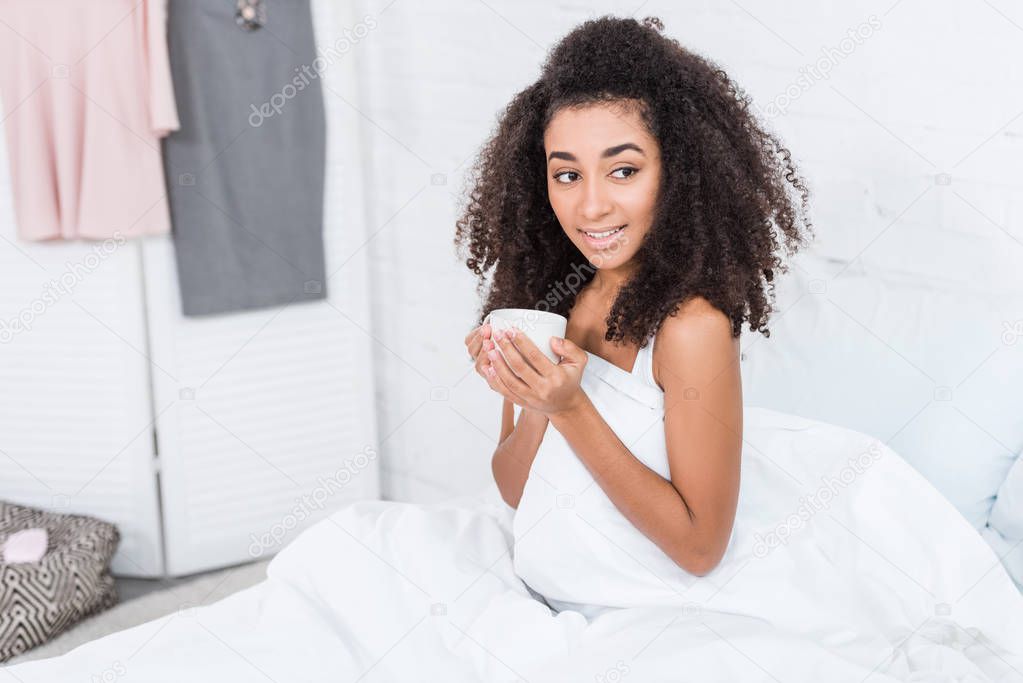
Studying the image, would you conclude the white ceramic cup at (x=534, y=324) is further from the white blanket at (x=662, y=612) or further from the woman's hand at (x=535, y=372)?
the white blanket at (x=662, y=612)

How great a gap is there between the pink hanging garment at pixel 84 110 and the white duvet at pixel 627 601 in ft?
3.98

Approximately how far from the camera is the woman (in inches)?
45.6

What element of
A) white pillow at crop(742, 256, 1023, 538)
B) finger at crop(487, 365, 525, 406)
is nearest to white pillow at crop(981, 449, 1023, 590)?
white pillow at crop(742, 256, 1023, 538)

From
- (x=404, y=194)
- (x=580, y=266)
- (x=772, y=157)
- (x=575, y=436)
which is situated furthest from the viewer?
(x=404, y=194)

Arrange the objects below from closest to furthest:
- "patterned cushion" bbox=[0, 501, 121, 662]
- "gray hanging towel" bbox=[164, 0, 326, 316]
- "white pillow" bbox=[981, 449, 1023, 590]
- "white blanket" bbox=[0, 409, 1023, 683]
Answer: "white blanket" bbox=[0, 409, 1023, 683] → "white pillow" bbox=[981, 449, 1023, 590] → "patterned cushion" bbox=[0, 501, 121, 662] → "gray hanging towel" bbox=[164, 0, 326, 316]

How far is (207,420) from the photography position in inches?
96.0

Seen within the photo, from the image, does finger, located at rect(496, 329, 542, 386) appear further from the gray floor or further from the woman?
the gray floor

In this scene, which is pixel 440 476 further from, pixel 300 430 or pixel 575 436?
pixel 575 436

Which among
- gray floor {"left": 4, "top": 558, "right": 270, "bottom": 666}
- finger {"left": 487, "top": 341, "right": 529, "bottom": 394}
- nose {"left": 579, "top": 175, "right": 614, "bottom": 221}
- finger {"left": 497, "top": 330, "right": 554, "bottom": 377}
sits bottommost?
gray floor {"left": 4, "top": 558, "right": 270, "bottom": 666}

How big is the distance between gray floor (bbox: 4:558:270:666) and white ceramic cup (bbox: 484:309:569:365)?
1435mm

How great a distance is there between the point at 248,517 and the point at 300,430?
24cm

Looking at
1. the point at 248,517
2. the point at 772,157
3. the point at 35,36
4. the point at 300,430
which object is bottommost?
the point at 248,517

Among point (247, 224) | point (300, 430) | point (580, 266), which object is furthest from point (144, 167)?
point (580, 266)

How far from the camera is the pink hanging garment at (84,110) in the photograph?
2.16 meters
